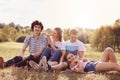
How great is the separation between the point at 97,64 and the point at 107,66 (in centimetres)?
28

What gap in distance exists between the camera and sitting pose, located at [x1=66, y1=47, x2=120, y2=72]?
7974 mm

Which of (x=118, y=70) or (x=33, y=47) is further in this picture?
(x=33, y=47)

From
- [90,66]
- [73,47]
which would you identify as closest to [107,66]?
[90,66]

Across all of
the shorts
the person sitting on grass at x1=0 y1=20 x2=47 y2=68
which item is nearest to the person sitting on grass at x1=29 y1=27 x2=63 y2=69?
the person sitting on grass at x1=0 y1=20 x2=47 y2=68

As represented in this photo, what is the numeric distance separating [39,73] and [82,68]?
47.2 inches

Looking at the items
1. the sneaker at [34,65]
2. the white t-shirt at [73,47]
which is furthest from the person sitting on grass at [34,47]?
the white t-shirt at [73,47]

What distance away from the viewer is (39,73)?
797cm

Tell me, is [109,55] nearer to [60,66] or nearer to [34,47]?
[60,66]

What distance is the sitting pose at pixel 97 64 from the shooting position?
797 centimetres

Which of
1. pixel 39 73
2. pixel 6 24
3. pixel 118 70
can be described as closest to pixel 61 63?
pixel 39 73

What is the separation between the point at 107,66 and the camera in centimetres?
801

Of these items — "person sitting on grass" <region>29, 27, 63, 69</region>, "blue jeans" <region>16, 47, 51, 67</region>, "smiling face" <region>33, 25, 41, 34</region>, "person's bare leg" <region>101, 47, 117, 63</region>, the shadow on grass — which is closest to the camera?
the shadow on grass

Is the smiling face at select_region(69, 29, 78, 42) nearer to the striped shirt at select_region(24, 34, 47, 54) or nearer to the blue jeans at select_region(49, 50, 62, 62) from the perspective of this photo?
the blue jeans at select_region(49, 50, 62, 62)

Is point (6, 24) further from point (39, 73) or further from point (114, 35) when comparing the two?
point (39, 73)
